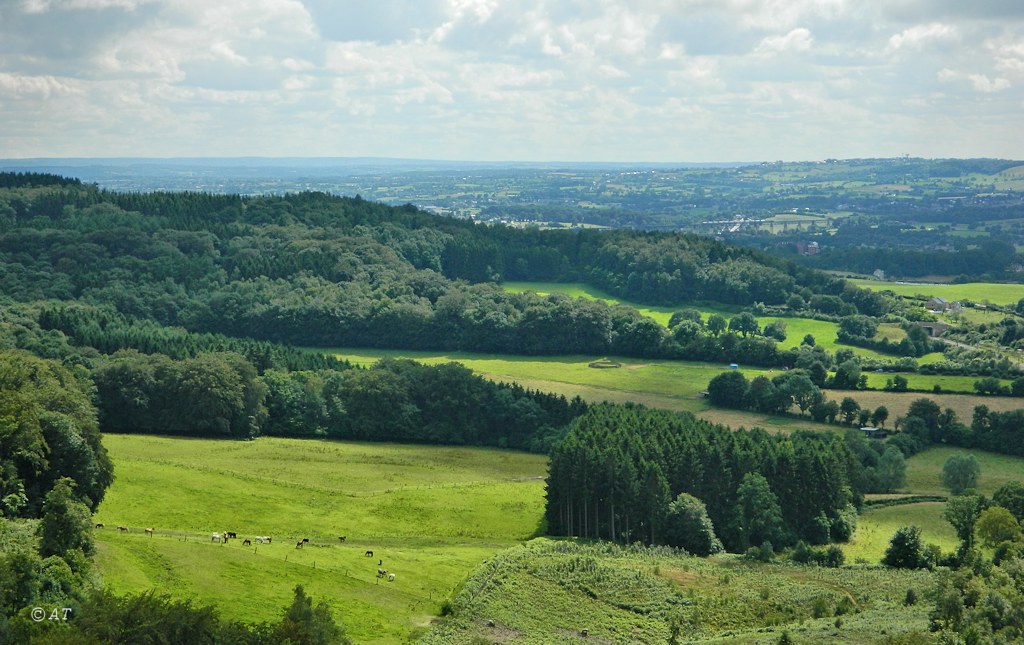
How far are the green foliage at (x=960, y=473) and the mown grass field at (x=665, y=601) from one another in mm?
27555

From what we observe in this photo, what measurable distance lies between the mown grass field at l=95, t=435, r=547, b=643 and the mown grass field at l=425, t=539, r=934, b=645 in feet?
10.3

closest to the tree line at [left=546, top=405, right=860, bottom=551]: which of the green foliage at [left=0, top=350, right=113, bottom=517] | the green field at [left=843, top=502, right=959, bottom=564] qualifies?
the green field at [left=843, top=502, right=959, bottom=564]

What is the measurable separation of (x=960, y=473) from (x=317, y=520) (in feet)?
181

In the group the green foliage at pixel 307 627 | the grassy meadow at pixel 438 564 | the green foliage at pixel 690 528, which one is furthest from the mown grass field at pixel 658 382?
the green foliage at pixel 307 627

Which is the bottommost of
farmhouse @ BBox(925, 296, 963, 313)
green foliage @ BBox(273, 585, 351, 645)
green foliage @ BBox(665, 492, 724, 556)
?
green foliage @ BBox(665, 492, 724, 556)

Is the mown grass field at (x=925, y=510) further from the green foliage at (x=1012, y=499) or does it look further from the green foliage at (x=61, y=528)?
the green foliage at (x=61, y=528)

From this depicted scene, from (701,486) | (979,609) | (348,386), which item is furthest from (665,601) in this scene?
(348,386)

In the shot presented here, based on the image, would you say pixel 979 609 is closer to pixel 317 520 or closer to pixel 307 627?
pixel 307 627

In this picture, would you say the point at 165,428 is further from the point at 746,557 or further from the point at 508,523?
the point at 746,557

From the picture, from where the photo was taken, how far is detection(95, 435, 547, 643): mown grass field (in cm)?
5903

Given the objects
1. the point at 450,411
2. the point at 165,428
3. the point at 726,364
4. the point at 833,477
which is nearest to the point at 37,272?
the point at 165,428

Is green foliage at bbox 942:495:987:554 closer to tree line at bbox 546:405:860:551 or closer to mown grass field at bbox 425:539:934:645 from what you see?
mown grass field at bbox 425:539:934:645

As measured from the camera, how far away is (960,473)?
99.7m

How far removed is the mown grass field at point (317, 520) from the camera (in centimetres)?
5903
